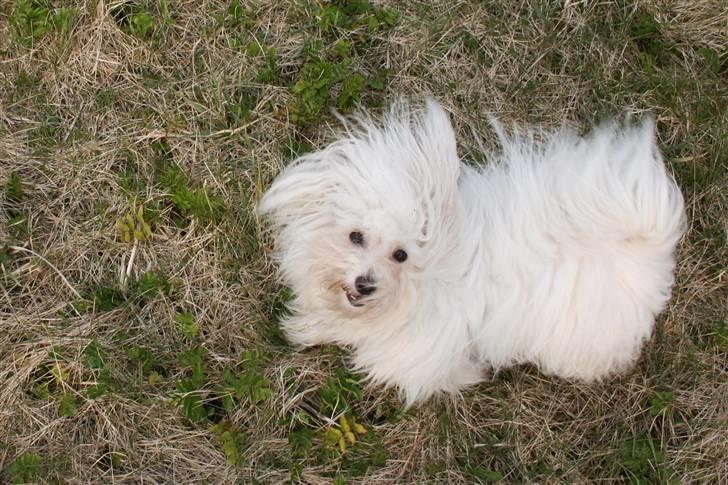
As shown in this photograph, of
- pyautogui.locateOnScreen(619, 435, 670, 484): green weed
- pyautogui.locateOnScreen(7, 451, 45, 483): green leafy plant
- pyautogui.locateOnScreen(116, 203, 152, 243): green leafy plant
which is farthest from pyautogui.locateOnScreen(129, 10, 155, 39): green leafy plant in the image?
pyautogui.locateOnScreen(619, 435, 670, 484): green weed

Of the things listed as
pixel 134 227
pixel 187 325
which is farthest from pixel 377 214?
pixel 134 227

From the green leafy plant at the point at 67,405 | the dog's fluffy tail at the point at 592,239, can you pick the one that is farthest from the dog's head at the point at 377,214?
the green leafy plant at the point at 67,405

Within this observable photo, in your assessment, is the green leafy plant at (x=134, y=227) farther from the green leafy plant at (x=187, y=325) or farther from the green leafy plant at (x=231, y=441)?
the green leafy plant at (x=231, y=441)

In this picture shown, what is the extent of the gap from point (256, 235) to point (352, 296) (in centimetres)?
84

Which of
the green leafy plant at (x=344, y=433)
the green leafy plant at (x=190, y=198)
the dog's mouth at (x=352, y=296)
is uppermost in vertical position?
the dog's mouth at (x=352, y=296)

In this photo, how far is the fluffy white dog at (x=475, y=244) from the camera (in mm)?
2162

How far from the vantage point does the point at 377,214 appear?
7.00 ft

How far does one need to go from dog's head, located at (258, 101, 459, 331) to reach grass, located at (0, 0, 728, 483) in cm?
63

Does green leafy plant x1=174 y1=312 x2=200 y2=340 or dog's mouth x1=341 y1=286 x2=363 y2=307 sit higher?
dog's mouth x1=341 y1=286 x2=363 y2=307

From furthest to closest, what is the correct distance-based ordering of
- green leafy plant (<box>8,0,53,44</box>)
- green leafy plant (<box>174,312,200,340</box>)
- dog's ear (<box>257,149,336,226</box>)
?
green leafy plant (<box>8,0,53,44</box>) → green leafy plant (<box>174,312,200,340</box>) → dog's ear (<box>257,149,336,226</box>)

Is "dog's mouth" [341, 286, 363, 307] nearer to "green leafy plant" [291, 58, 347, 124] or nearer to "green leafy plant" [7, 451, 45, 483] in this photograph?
"green leafy plant" [291, 58, 347, 124]

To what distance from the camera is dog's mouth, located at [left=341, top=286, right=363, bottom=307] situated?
219 centimetres

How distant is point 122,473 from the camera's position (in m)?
2.74

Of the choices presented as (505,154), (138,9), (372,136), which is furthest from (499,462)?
(138,9)
